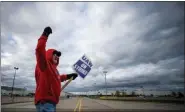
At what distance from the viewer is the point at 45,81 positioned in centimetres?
302

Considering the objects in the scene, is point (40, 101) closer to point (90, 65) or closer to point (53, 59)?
point (53, 59)

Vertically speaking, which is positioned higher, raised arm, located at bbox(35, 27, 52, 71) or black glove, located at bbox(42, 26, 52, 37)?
black glove, located at bbox(42, 26, 52, 37)

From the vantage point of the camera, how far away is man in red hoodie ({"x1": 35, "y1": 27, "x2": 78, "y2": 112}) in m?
2.85

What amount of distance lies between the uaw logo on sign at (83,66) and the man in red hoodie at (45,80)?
158cm

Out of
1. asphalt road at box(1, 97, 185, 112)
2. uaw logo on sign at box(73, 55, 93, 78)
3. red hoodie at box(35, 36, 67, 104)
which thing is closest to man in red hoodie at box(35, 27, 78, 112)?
red hoodie at box(35, 36, 67, 104)

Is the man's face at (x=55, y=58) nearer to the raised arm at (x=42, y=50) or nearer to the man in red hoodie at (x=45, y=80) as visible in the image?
the man in red hoodie at (x=45, y=80)

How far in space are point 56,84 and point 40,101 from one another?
36 centimetres

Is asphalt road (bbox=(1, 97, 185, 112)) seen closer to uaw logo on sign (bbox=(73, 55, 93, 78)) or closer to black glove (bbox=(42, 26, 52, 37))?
uaw logo on sign (bbox=(73, 55, 93, 78))

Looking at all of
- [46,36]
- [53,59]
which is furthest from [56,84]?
[46,36]

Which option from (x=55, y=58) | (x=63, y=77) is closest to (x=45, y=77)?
(x=55, y=58)

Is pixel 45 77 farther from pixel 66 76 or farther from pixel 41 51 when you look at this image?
pixel 66 76

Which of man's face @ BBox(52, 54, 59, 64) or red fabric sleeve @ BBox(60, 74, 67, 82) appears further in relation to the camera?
red fabric sleeve @ BBox(60, 74, 67, 82)

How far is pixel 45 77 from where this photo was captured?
3.03 meters

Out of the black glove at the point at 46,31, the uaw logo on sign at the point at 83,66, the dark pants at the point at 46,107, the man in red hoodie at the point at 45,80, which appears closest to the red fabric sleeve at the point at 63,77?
the uaw logo on sign at the point at 83,66
